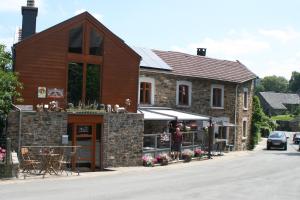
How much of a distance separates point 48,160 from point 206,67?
67.6ft

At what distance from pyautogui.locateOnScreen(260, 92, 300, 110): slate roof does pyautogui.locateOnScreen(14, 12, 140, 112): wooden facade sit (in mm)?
87820

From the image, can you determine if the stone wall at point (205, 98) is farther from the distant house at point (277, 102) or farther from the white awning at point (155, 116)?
the distant house at point (277, 102)

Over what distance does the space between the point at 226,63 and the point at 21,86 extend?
74.6 ft

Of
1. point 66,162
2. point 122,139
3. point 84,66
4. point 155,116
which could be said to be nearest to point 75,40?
point 84,66

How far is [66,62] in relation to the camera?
2330 centimetres

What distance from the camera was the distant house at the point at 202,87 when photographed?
32.1 meters

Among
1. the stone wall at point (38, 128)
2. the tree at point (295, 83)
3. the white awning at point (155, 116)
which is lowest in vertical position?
the stone wall at point (38, 128)

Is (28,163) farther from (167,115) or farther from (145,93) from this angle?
(145,93)

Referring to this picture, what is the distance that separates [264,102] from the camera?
109438 mm

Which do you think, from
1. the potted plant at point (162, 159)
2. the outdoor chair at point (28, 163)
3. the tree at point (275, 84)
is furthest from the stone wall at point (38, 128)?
the tree at point (275, 84)

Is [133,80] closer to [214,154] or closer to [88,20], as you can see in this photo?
[88,20]

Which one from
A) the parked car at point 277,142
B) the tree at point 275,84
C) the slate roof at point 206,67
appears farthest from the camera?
the tree at point 275,84

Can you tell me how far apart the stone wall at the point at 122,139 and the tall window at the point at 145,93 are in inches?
248

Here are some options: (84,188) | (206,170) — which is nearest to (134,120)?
(206,170)
